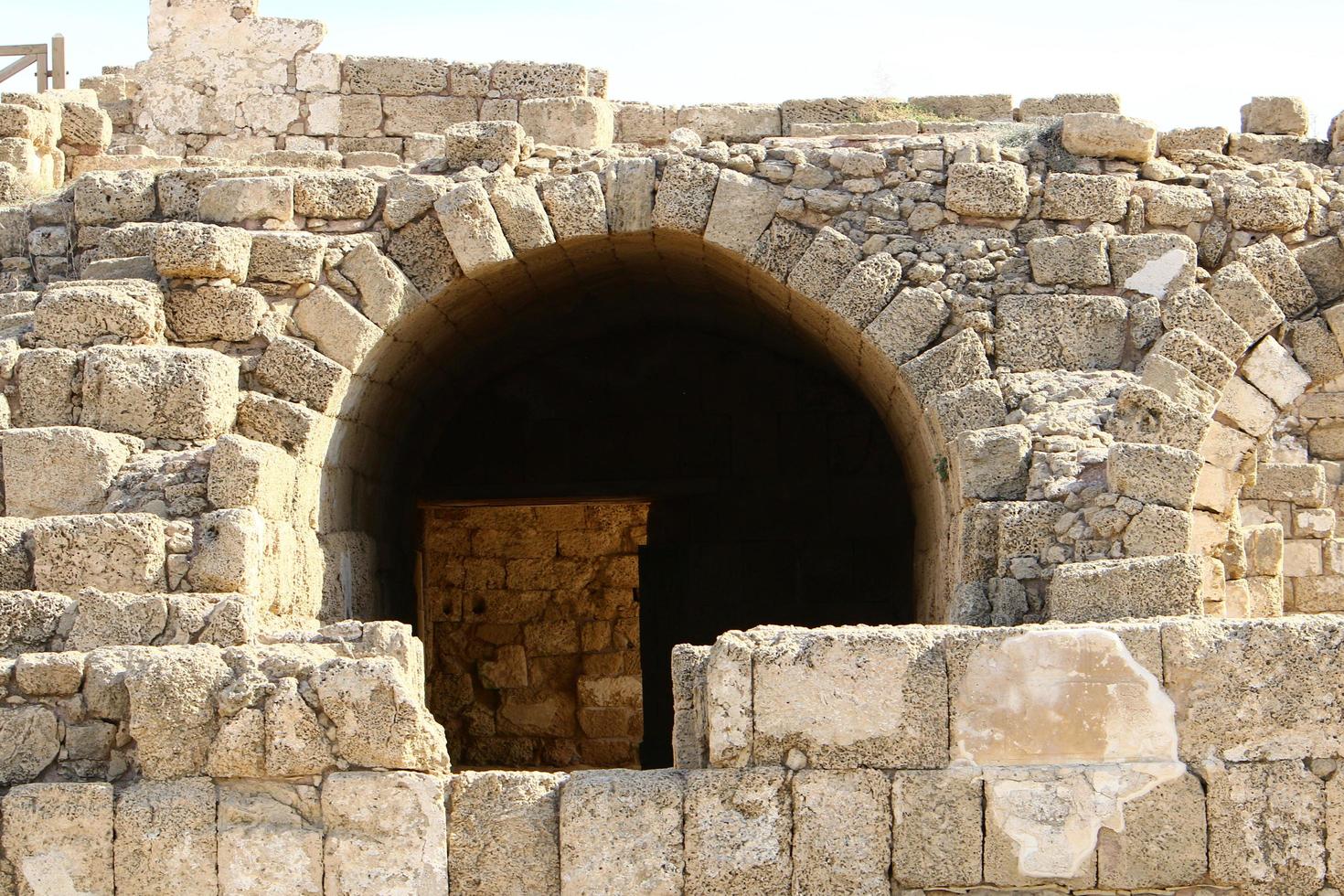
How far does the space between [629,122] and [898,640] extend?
549 centimetres

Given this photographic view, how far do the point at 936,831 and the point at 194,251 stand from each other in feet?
13.6

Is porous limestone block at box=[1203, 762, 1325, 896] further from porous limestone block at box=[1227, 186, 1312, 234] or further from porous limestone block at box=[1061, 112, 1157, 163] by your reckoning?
porous limestone block at box=[1061, 112, 1157, 163]

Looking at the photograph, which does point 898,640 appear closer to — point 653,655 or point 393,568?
point 393,568

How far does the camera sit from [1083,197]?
7965mm

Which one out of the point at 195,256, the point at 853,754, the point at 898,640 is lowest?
the point at 853,754

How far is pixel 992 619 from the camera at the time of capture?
7043mm

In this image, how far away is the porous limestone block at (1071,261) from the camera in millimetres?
7871

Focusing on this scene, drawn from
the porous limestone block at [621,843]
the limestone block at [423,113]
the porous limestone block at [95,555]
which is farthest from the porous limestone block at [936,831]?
the limestone block at [423,113]

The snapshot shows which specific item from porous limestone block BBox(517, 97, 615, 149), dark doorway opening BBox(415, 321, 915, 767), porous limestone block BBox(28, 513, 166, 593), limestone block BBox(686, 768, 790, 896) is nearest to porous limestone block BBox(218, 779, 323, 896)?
porous limestone block BBox(28, 513, 166, 593)

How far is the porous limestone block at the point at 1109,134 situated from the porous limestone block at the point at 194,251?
3968 millimetres

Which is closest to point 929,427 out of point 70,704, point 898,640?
point 898,640

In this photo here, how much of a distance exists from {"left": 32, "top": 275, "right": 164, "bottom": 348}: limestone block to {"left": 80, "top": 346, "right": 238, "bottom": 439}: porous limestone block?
133mm

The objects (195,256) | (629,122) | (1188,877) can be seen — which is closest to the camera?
(1188,877)

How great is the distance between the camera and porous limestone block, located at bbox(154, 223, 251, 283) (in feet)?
24.9
